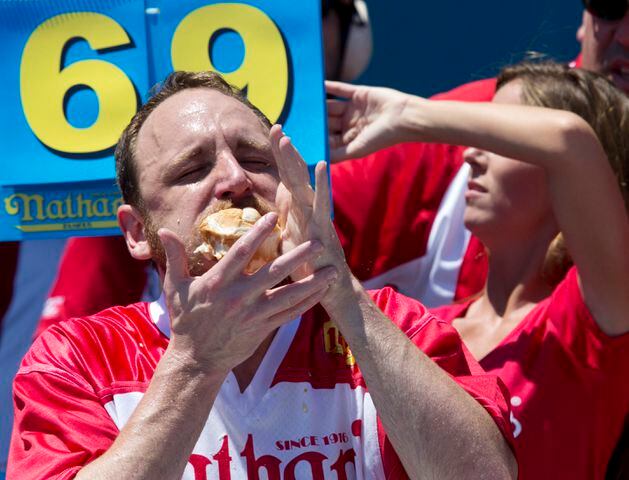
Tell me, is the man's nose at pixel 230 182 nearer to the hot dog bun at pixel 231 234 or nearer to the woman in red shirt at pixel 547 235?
the hot dog bun at pixel 231 234

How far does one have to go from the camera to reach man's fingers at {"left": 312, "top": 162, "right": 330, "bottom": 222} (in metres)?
1.23

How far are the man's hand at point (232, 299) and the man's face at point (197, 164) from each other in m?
0.17

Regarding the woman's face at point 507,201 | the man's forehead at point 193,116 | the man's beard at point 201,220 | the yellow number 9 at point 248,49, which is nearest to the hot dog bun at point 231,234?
the man's beard at point 201,220

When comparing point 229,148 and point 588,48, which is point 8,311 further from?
point 588,48

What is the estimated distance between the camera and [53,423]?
1.34 meters

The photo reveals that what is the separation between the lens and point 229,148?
4.86ft

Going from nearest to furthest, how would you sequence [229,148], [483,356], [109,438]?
[109,438] < [229,148] < [483,356]

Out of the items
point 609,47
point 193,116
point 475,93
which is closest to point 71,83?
point 193,116

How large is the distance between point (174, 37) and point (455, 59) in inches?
62.9

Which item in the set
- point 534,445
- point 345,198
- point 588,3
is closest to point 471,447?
point 534,445

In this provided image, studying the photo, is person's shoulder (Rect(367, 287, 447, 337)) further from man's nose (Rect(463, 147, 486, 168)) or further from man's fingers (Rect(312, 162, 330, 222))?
man's nose (Rect(463, 147, 486, 168))

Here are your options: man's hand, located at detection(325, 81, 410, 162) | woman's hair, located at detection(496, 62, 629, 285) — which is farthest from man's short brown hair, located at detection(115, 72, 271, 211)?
woman's hair, located at detection(496, 62, 629, 285)

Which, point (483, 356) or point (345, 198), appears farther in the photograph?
point (345, 198)

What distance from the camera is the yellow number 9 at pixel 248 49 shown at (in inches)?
72.8
